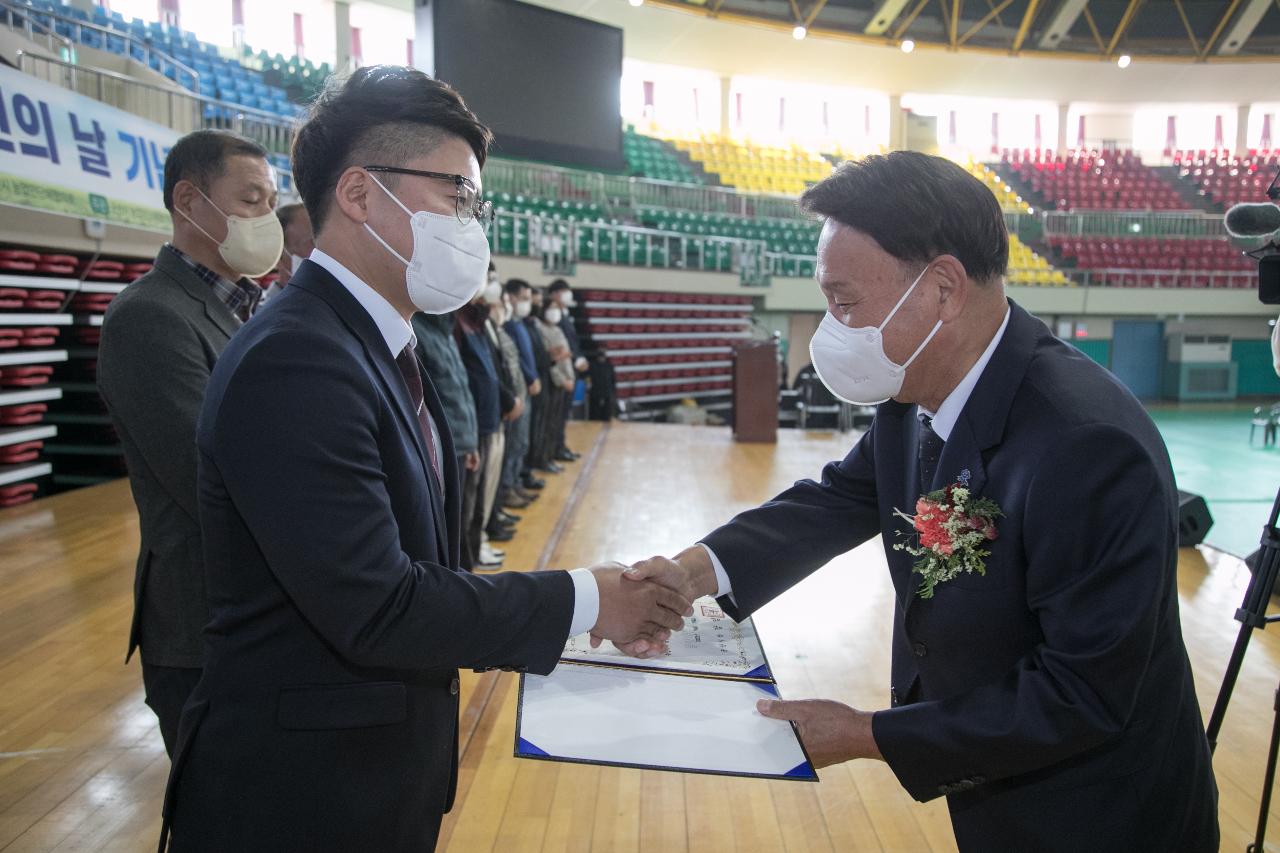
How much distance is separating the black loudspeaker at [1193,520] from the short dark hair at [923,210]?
5185 millimetres

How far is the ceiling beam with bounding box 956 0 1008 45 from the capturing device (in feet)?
63.4

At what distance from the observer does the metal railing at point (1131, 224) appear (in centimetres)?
1966

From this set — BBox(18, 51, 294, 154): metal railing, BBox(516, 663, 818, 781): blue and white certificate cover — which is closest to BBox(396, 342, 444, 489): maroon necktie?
BBox(516, 663, 818, 781): blue and white certificate cover

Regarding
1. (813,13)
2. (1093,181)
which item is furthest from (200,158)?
(1093,181)

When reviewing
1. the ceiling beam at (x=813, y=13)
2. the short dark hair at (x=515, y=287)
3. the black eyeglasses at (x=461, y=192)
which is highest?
the ceiling beam at (x=813, y=13)

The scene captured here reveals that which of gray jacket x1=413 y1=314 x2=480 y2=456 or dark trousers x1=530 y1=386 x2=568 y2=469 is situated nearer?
gray jacket x1=413 y1=314 x2=480 y2=456

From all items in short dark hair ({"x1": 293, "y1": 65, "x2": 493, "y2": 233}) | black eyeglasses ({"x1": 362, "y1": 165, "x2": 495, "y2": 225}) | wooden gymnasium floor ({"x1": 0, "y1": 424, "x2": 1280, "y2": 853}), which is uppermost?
short dark hair ({"x1": 293, "y1": 65, "x2": 493, "y2": 233})

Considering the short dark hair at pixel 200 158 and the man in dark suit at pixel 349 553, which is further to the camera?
the short dark hair at pixel 200 158

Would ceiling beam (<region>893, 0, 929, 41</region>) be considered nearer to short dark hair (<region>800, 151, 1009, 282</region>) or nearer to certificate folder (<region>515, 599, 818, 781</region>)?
short dark hair (<region>800, 151, 1009, 282</region>)

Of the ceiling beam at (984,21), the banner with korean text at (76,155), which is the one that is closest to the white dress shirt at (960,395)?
the banner with korean text at (76,155)

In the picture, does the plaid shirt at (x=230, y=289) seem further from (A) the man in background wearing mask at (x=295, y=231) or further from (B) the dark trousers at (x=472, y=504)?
(B) the dark trousers at (x=472, y=504)

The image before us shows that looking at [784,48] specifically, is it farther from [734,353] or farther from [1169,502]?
[1169,502]

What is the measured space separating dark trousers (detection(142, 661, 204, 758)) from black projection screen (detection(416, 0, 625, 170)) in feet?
14.9

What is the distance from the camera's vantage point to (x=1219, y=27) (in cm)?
2003
